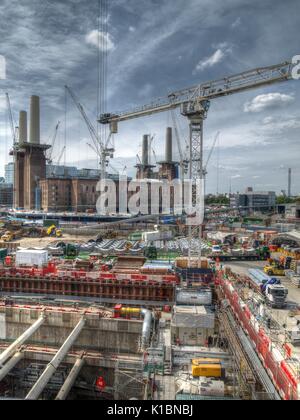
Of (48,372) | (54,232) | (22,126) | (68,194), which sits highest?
(22,126)

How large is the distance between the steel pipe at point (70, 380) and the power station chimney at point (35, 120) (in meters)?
53.2

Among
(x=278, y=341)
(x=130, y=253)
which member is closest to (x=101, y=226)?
(x=130, y=253)

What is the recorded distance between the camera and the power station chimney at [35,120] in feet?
178

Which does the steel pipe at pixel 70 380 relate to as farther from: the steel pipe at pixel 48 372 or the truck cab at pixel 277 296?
the truck cab at pixel 277 296

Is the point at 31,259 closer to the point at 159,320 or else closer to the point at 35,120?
the point at 159,320

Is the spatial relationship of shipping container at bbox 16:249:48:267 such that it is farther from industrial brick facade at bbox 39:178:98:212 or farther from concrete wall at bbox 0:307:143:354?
industrial brick facade at bbox 39:178:98:212

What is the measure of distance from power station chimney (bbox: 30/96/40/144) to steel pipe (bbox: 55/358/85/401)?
53205 mm

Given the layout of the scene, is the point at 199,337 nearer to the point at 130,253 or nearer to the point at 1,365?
the point at 1,365

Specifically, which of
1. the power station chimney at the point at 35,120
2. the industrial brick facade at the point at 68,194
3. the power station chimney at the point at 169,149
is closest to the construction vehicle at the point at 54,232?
the industrial brick facade at the point at 68,194

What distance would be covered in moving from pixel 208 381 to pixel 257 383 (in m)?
1.40


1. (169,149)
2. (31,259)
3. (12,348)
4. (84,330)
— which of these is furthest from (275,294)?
(169,149)

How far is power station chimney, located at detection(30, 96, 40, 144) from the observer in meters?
54.4

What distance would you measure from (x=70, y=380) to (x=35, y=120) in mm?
55558

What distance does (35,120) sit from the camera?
186 ft
